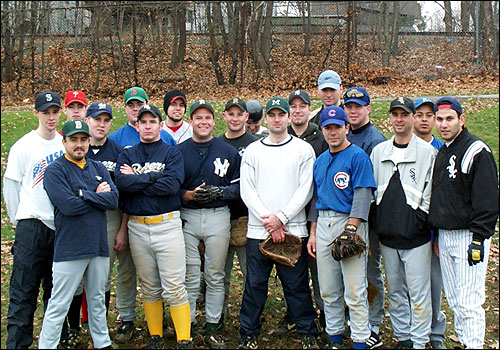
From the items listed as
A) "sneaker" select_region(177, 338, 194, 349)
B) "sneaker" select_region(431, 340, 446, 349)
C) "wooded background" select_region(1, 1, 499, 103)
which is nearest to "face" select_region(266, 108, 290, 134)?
"sneaker" select_region(177, 338, 194, 349)

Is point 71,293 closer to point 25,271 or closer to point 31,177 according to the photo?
point 25,271

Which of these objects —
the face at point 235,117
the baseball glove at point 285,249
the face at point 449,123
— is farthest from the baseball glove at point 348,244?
the face at point 235,117

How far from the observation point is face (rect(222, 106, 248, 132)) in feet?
17.7

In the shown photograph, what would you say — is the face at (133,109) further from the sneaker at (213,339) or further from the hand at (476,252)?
the hand at (476,252)

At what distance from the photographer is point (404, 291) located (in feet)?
15.9

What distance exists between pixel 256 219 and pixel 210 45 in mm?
14437

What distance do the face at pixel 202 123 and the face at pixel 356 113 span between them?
1.39 meters

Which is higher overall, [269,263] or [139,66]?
[139,66]

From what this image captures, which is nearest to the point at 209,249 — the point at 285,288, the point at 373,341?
the point at 285,288

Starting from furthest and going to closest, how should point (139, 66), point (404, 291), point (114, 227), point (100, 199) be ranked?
1. point (139, 66)
2. point (114, 227)
3. point (404, 291)
4. point (100, 199)

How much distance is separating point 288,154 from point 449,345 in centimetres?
248

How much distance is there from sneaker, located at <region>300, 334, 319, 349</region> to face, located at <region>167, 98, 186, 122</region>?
2.73 metres

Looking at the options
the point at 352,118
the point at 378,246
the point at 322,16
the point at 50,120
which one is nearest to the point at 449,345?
the point at 378,246

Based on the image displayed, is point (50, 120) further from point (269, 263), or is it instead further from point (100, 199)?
point (269, 263)
